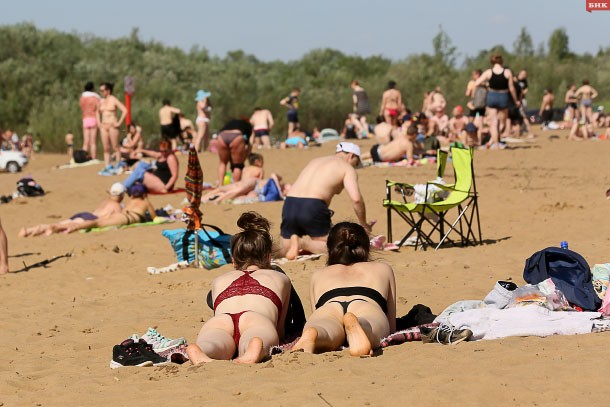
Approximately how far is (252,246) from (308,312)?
3.98 feet

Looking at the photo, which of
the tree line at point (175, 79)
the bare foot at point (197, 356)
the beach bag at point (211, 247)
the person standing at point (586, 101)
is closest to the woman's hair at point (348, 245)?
the bare foot at point (197, 356)

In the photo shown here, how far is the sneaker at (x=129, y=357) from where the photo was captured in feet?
18.4

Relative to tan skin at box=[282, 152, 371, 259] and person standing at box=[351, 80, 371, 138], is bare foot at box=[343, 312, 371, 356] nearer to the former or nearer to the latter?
tan skin at box=[282, 152, 371, 259]

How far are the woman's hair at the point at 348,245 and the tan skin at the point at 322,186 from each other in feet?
10.9

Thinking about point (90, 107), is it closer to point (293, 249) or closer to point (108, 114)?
point (108, 114)

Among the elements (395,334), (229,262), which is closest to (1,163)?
(229,262)

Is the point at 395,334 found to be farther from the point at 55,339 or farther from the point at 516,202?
the point at 516,202

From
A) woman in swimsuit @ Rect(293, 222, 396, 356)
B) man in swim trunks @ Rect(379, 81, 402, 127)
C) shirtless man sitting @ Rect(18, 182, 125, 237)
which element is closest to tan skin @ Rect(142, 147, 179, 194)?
shirtless man sitting @ Rect(18, 182, 125, 237)

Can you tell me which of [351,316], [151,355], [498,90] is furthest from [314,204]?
[498,90]

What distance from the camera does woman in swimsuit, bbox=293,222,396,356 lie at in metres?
5.39

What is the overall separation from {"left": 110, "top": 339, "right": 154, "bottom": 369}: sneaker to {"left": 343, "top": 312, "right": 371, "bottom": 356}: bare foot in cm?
106

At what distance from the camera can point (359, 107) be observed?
26.6 m

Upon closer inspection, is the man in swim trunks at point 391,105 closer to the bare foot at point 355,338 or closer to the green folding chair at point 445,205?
the green folding chair at point 445,205

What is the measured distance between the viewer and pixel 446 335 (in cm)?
569
